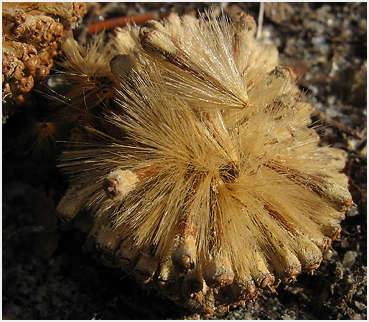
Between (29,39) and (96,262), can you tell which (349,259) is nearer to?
(96,262)

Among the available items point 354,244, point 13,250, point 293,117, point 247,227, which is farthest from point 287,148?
point 13,250

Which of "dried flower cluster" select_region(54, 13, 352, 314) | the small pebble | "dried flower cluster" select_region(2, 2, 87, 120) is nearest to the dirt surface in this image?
the small pebble

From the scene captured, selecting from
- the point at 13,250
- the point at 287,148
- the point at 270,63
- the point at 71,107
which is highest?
the point at 270,63

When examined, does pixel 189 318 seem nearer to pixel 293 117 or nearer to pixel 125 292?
pixel 125 292

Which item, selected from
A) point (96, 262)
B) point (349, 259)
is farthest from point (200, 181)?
point (349, 259)

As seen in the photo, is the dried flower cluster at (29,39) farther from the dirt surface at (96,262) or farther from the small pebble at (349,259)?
the small pebble at (349,259)

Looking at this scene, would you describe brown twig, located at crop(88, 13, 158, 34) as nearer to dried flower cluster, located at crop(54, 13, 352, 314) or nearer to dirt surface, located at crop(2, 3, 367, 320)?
dirt surface, located at crop(2, 3, 367, 320)

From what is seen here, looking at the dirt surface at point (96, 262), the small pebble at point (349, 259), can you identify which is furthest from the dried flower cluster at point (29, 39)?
the small pebble at point (349, 259)
